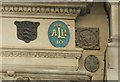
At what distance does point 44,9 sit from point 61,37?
0.26m

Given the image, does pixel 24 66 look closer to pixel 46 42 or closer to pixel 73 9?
pixel 46 42

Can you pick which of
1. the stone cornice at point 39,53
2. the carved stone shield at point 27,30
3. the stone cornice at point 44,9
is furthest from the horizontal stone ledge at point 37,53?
the stone cornice at point 44,9

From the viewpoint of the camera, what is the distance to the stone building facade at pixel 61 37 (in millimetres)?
4621

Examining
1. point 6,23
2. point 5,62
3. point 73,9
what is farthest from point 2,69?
point 73,9

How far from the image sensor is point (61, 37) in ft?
15.6

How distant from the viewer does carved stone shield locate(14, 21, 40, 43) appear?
4715 mm

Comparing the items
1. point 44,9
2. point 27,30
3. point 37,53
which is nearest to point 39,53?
point 37,53

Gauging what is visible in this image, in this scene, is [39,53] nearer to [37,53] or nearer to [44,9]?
[37,53]

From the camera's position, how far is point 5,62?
15.1 feet

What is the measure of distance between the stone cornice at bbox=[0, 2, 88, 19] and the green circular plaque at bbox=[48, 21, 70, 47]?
71mm

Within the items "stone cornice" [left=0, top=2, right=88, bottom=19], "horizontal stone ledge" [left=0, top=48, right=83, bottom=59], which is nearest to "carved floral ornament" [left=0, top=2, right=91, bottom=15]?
"stone cornice" [left=0, top=2, right=88, bottom=19]

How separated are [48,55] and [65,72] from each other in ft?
0.77

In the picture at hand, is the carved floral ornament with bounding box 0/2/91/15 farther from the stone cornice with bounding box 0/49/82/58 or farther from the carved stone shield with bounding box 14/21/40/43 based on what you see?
the stone cornice with bounding box 0/49/82/58

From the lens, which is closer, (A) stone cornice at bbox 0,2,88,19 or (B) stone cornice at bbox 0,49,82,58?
(B) stone cornice at bbox 0,49,82,58
